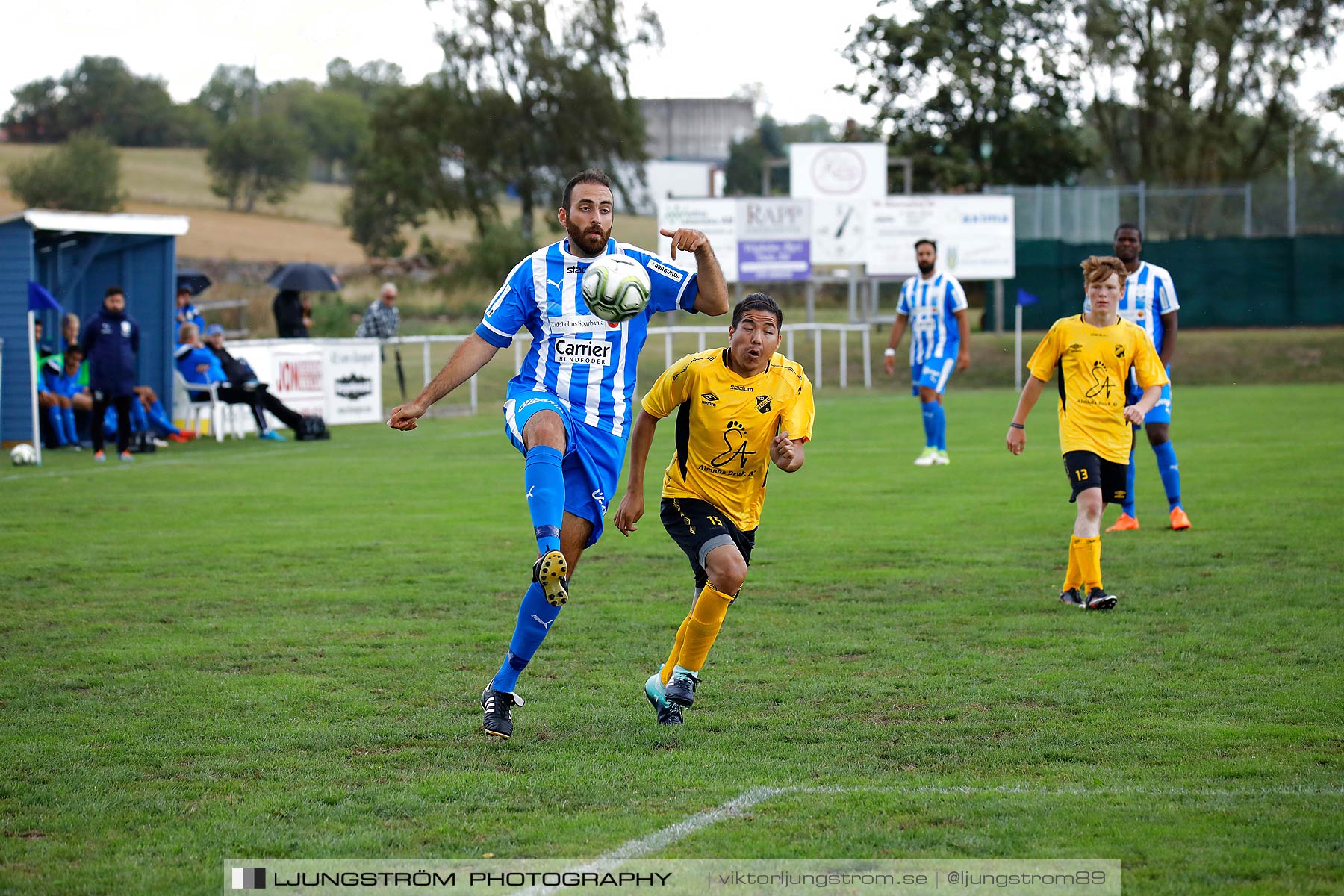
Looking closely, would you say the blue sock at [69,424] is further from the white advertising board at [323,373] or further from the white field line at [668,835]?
the white field line at [668,835]

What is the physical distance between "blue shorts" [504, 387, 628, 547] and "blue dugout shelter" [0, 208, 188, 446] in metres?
14.0

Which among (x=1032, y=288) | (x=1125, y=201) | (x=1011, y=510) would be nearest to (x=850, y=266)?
(x=1032, y=288)

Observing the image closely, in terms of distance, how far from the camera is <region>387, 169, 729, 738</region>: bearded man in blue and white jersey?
17.2 feet

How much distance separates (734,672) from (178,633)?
2950 millimetres

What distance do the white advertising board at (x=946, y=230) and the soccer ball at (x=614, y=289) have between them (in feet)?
87.2

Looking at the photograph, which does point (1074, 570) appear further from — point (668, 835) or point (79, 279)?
point (79, 279)

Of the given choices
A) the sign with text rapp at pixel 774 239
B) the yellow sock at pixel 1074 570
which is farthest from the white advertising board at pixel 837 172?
the yellow sock at pixel 1074 570

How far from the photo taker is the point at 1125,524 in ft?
33.2

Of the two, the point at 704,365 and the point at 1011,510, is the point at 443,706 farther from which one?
the point at 1011,510

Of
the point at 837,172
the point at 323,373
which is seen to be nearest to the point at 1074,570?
the point at 323,373

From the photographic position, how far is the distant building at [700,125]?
95250 mm

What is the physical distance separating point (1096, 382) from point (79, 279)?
55.2 feet

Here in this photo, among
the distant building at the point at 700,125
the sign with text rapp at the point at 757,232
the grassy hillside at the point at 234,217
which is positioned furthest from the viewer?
the distant building at the point at 700,125

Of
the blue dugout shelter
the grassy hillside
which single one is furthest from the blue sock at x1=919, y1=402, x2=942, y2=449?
the grassy hillside
